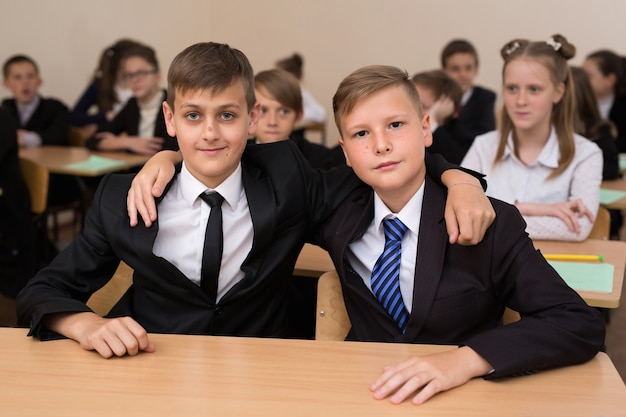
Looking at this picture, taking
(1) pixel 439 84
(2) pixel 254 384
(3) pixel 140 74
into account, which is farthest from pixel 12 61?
(2) pixel 254 384

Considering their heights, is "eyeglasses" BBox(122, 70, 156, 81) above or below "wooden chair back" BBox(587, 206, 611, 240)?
above

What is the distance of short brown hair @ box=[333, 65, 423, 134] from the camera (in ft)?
5.19

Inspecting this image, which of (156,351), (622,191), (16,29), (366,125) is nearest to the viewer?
(156,351)

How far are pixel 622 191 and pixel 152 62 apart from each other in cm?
283

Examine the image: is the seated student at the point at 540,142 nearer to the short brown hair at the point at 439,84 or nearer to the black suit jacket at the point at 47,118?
the short brown hair at the point at 439,84

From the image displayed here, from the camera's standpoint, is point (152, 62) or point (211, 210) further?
point (152, 62)

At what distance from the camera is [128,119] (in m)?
4.53

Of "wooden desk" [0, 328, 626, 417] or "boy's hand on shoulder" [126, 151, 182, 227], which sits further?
"boy's hand on shoulder" [126, 151, 182, 227]

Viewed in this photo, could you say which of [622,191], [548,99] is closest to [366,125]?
[548,99]

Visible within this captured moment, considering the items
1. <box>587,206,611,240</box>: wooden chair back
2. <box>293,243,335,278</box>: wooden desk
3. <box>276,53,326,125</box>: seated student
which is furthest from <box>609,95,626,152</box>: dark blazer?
<box>293,243,335,278</box>: wooden desk

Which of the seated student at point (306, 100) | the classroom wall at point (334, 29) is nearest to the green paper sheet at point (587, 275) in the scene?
the classroom wall at point (334, 29)

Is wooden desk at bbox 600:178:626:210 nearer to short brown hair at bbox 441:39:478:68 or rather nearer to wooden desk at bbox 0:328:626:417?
wooden desk at bbox 0:328:626:417

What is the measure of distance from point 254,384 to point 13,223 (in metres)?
2.77

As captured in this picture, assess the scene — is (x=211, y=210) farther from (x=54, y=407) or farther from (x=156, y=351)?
(x=54, y=407)
